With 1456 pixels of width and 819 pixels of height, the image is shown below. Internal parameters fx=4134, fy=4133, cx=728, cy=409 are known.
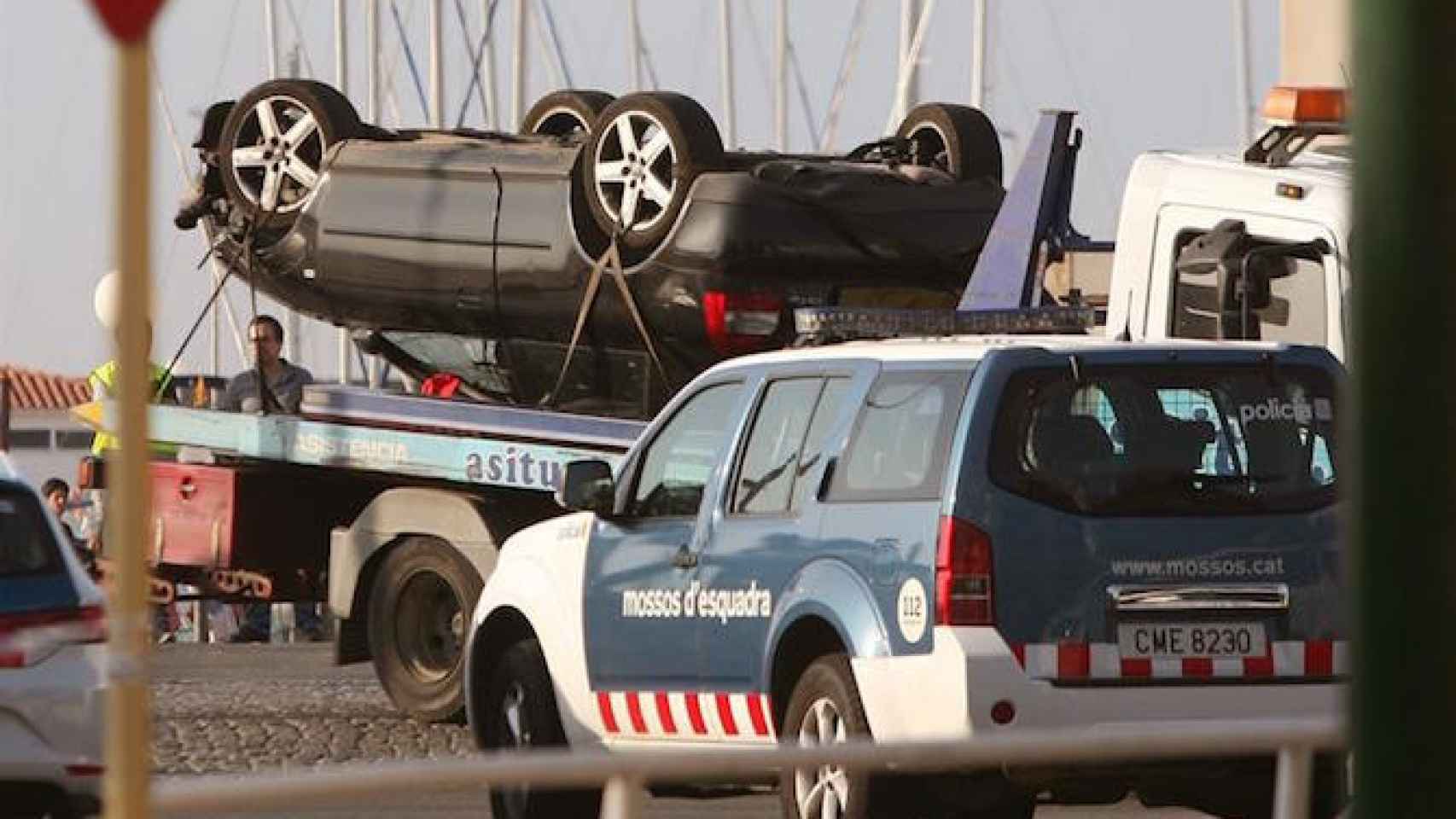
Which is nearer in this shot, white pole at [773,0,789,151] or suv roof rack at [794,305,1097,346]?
suv roof rack at [794,305,1097,346]

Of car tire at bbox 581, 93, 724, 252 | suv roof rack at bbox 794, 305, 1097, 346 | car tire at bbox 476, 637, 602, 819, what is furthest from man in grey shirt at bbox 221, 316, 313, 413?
car tire at bbox 476, 637, 602, 819

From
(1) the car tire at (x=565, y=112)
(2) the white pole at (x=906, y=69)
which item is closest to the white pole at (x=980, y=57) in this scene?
(2) the white pole at (x=906, y=69)

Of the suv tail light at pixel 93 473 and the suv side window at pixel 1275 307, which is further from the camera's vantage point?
the suv tail light at pixel 93 473

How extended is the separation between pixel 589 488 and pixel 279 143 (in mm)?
6437

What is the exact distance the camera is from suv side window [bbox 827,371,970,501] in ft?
41.5

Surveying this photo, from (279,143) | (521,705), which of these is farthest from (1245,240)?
(279,143)

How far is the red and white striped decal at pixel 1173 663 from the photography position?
12.2m

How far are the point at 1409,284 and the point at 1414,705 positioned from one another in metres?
0.52

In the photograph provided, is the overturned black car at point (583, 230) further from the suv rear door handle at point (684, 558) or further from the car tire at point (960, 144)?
the suv rear door handle at point (684, 558)

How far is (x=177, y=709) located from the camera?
20484 mm

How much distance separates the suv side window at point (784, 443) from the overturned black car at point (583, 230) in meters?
4.06

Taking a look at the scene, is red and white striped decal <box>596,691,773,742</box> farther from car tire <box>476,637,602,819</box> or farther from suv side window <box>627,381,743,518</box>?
suv side window <box>627,381,743,518</box>

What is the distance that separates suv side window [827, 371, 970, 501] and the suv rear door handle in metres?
0.80

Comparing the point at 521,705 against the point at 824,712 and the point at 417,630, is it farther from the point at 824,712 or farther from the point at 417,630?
the point at 417,630
